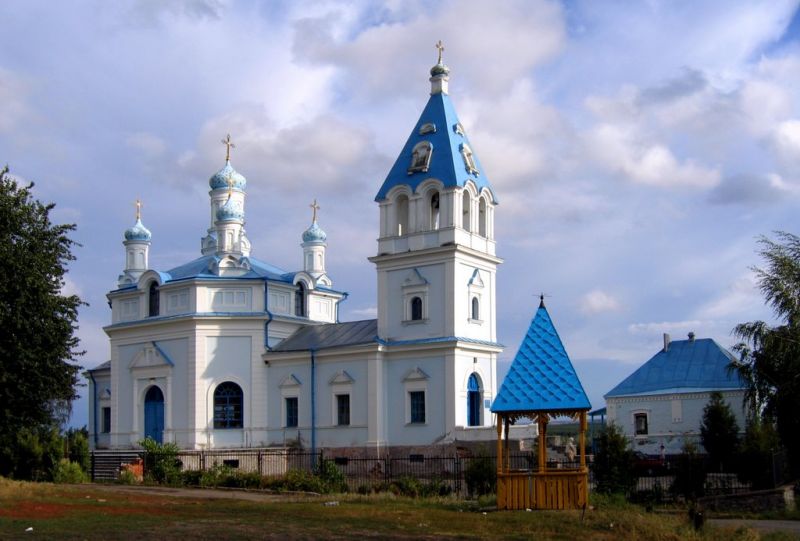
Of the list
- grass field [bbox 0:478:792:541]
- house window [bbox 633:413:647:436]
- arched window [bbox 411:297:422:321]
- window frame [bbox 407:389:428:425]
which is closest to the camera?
grass field [bbox 0:478:792:541]

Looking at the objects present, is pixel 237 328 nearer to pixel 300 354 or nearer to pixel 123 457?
pixel 300 354

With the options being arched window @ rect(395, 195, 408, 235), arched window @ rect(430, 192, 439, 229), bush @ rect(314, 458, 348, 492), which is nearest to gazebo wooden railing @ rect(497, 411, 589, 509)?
bush @ rect(314, 458, 348, 492)

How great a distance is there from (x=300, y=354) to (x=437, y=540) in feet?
→ 74.7

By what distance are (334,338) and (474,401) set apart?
5899 mm

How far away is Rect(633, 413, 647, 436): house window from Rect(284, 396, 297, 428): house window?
14575 mm

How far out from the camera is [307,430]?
36781 millimetres

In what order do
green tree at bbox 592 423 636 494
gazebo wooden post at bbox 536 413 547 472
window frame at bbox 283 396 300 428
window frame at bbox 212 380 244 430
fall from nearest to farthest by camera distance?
gazebo wooden post at bbox 536 413 547 472 → green tree at bbox 592 423 636 494 → window frame at bbox 283 396 300 428 → window frame at bbox 212 380 244 430

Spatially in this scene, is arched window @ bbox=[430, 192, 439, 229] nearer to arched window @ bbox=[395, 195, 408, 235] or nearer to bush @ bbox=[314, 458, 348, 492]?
arched window @ bbox=[395, 195, 408, 235]

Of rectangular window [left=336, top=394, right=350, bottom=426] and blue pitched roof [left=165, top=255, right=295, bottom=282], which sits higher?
blue pitched roof [left=165, top=255, right=295, bottom=282]

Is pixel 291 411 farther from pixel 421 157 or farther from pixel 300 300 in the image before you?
pixel 421 157

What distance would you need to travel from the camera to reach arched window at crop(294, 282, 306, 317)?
132ft

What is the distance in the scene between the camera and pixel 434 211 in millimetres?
35719

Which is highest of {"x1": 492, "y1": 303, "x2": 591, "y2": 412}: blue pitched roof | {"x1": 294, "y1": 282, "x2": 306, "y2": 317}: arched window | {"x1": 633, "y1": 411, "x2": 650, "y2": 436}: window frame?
{"x1": 294, "y1": 282, "x2": 306, "y2": 317}: arched window

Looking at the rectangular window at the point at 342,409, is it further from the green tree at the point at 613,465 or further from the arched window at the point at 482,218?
the green tree at the point at 613,465
